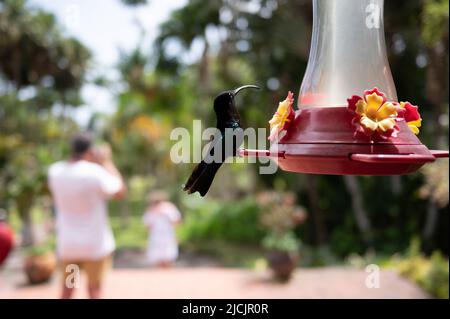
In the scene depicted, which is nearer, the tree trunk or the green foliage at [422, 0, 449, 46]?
the green foliage at [422, 0, 449, 46]

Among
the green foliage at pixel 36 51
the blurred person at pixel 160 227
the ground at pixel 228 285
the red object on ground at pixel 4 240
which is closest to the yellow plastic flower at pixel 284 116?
the red object on ground at pixel 4 240

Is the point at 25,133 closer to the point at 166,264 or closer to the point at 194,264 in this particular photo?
the point at 194,264

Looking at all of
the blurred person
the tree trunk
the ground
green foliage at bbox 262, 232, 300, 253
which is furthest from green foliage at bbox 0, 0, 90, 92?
green foliage at bbox 262, 232, 300, 253

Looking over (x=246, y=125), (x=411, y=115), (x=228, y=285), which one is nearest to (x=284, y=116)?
(x=411, y=115)

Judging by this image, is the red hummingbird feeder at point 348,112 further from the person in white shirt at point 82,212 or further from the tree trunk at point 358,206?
the tree trunk at point 358,206

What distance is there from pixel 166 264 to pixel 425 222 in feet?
19.1

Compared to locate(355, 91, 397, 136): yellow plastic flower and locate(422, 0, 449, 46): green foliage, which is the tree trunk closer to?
locate(422, 0, 449, 46): green foliage

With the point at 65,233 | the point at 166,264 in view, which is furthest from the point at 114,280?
the point at 65,233

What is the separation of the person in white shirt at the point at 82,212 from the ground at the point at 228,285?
2.57 metres

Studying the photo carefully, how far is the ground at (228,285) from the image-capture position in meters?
6.66

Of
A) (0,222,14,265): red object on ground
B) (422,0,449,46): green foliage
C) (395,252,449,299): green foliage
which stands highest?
(422,0,449,46): green foliage

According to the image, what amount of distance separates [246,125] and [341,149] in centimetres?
1254

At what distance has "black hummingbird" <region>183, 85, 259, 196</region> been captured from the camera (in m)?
1.84

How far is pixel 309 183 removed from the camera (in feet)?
44.3
